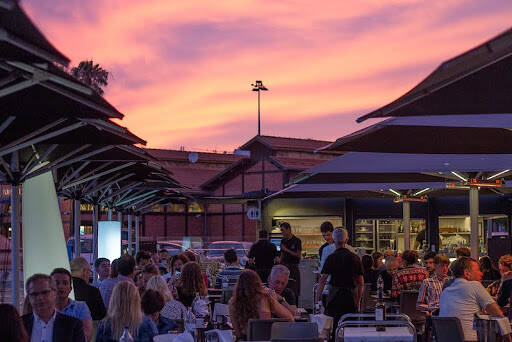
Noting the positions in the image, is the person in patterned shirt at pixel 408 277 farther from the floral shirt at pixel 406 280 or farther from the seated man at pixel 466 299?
the seated man at pixel 466 299

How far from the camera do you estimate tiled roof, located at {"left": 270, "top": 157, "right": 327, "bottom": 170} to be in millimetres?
48875

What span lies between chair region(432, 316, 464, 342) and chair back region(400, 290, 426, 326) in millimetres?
4095

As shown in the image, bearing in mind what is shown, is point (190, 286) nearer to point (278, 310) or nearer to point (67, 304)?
point (278, 310)

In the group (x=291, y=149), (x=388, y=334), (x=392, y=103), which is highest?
(x=291, y=149)

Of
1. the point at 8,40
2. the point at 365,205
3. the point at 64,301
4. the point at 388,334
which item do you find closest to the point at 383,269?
the point at 388,334

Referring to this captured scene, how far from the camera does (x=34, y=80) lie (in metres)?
6.72

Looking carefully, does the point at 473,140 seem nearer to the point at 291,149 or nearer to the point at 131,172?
the point at 131,172

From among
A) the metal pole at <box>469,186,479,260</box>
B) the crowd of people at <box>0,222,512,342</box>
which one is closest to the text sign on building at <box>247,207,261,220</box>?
the metal pole at <box>469,186,479,260</box>

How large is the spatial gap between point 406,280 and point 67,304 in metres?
7.33

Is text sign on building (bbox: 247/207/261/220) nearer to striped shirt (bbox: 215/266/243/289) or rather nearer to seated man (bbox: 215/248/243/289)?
seated man (bbox: 215/248/243/289)

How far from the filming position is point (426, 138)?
12219mm

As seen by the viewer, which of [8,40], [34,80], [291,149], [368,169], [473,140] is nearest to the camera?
[8,40]

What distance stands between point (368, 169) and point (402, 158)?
1351 millimetres

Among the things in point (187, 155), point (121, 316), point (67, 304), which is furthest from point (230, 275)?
point (187, 155)
